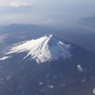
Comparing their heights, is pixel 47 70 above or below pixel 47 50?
below

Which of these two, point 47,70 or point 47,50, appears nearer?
point 47,70

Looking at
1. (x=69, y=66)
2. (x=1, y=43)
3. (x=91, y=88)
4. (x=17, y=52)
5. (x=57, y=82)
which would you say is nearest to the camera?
(x=91, y=88)

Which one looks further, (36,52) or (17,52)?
(17,52)

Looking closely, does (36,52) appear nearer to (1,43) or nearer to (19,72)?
(19,72)

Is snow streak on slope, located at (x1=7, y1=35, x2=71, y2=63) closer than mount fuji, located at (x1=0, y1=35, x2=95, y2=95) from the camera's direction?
No

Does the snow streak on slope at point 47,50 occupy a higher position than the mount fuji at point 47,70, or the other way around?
the snow streak on slope at point 47,50

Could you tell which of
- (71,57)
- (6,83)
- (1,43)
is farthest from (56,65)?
(1,43)

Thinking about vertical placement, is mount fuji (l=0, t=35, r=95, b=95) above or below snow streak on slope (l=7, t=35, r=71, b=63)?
below

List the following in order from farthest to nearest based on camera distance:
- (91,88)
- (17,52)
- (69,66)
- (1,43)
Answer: (1,43) < (17,52) < (69,66) < (91,88)

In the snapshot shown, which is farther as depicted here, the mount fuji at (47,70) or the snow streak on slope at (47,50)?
the snow streak on slope at (47,50)

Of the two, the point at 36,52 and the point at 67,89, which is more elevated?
the point at 36,52

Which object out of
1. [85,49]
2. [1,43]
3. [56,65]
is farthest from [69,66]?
[1,43]
